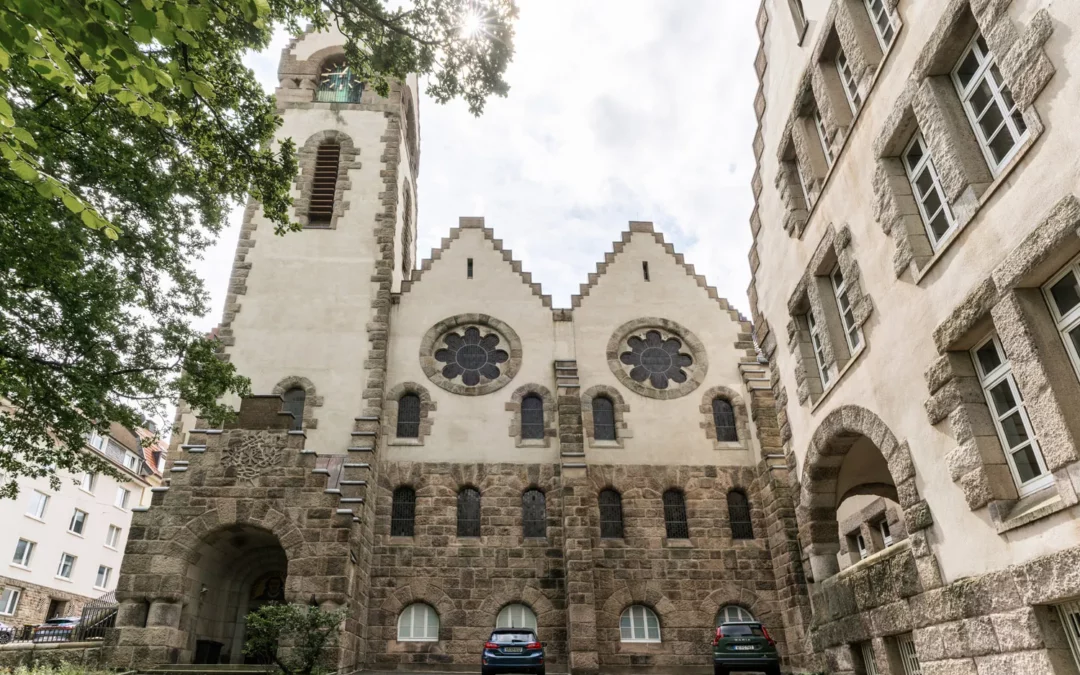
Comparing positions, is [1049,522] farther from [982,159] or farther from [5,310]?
[5,310]

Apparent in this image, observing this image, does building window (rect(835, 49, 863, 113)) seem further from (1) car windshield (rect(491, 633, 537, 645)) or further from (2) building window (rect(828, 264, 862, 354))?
(1) car windshield (rect(491, 633, 537, 645))

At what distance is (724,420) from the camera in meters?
20.7

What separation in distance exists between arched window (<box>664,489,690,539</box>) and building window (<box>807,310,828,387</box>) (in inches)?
339

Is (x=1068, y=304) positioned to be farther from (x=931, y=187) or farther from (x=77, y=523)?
(x=77, y=523)

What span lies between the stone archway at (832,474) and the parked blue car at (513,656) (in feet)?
19.9

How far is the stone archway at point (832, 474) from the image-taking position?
10.3 m

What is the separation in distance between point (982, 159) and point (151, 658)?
16.7 meters

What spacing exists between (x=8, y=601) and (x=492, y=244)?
2768 cm

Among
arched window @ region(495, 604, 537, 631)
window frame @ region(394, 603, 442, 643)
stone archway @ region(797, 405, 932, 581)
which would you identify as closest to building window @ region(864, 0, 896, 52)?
stone archway @ region(797, 405, 932, 581)

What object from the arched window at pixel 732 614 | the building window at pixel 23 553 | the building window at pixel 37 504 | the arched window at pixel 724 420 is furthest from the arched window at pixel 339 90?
the building window at pixel 23 553

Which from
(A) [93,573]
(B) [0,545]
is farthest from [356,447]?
(A) [93,573]

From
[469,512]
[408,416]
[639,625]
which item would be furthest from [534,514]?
[408,416]

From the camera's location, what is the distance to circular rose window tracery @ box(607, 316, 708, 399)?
68.9 feet

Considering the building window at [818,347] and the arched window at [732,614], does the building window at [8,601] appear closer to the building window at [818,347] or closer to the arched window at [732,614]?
the arched window at [732,614]
